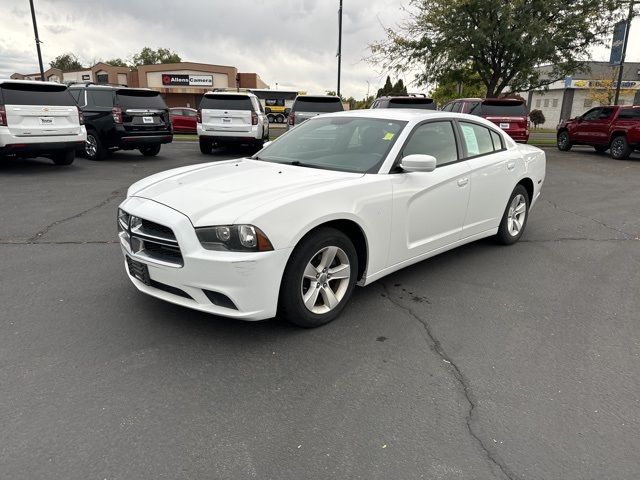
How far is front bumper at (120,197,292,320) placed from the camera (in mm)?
3008

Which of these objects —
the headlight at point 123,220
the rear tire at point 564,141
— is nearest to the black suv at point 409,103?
the rear tire at point 564,141

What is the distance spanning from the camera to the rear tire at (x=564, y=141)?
59.4 ft

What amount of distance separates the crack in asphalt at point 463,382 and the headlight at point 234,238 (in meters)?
1.34

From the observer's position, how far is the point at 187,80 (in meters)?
55.4

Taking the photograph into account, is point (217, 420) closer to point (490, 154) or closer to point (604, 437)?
point (604, 437)

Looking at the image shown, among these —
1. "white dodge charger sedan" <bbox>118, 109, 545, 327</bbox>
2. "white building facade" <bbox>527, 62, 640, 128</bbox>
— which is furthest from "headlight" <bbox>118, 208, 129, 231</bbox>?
"white building facade" <bbox>527, 62, 640, 128</bbox>

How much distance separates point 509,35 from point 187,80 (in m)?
45.1

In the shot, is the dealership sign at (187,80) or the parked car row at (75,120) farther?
the dealership sign at (187,80)

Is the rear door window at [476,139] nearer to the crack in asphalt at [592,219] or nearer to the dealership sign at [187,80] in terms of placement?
the crack in asphalt at [592,219]

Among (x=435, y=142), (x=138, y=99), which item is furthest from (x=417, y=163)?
(x=138, y=99)

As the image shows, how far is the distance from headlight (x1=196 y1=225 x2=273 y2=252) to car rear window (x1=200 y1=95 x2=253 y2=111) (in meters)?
10.9

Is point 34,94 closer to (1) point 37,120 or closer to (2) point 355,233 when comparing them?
(1) point 37,120

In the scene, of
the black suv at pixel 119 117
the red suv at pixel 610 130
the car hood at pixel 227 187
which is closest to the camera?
the car hood at pixel 227 187

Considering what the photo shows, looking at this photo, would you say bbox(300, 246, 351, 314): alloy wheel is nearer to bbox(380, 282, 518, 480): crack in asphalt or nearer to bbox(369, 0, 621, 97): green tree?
bbox(380, 282, 518, 480): crack in asphalt
